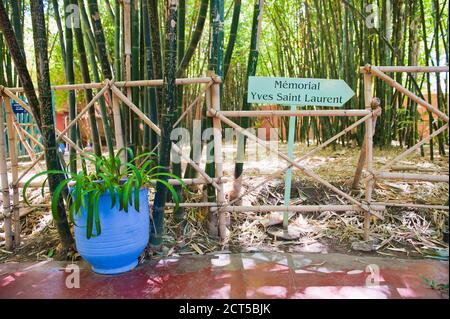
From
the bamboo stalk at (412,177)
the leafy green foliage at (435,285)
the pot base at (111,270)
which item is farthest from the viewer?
the bamboo stalk at (412,177)

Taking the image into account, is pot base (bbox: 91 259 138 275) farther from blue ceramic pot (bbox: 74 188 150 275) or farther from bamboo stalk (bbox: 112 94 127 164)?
bamboo stalk (bbox: 112 94 127 164)

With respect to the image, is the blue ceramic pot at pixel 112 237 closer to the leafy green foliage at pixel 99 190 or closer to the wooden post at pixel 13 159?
the leafy green foliage at pixel 99 190

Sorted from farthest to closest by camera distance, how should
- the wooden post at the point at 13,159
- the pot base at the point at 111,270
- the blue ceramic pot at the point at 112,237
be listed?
1. the wooden post at the point at 13,159
2. the pot base at the point at 111,270
3. the blue ceramic pot at the point at 112,237

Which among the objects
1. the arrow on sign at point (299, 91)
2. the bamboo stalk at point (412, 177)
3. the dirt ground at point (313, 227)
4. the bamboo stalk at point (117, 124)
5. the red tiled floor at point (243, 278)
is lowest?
the red tiled floor at point (243, 278)

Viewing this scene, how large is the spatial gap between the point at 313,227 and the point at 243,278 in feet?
2.62

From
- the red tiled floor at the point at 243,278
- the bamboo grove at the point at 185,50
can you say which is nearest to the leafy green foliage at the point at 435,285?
the red tiled floor at the point at 243,278

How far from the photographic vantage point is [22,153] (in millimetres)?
5809

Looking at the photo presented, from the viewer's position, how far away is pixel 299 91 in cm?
195

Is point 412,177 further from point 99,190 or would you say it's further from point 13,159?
point 13,159

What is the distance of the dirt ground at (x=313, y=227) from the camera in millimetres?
1971

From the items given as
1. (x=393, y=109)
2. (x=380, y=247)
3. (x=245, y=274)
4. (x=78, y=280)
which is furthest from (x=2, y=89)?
(x=393, y=109)

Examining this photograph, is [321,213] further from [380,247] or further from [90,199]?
[90,199]

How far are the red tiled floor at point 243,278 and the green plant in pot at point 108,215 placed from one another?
0.40ft

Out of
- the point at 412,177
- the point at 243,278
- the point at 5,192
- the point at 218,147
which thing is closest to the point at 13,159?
the point at 5,192
